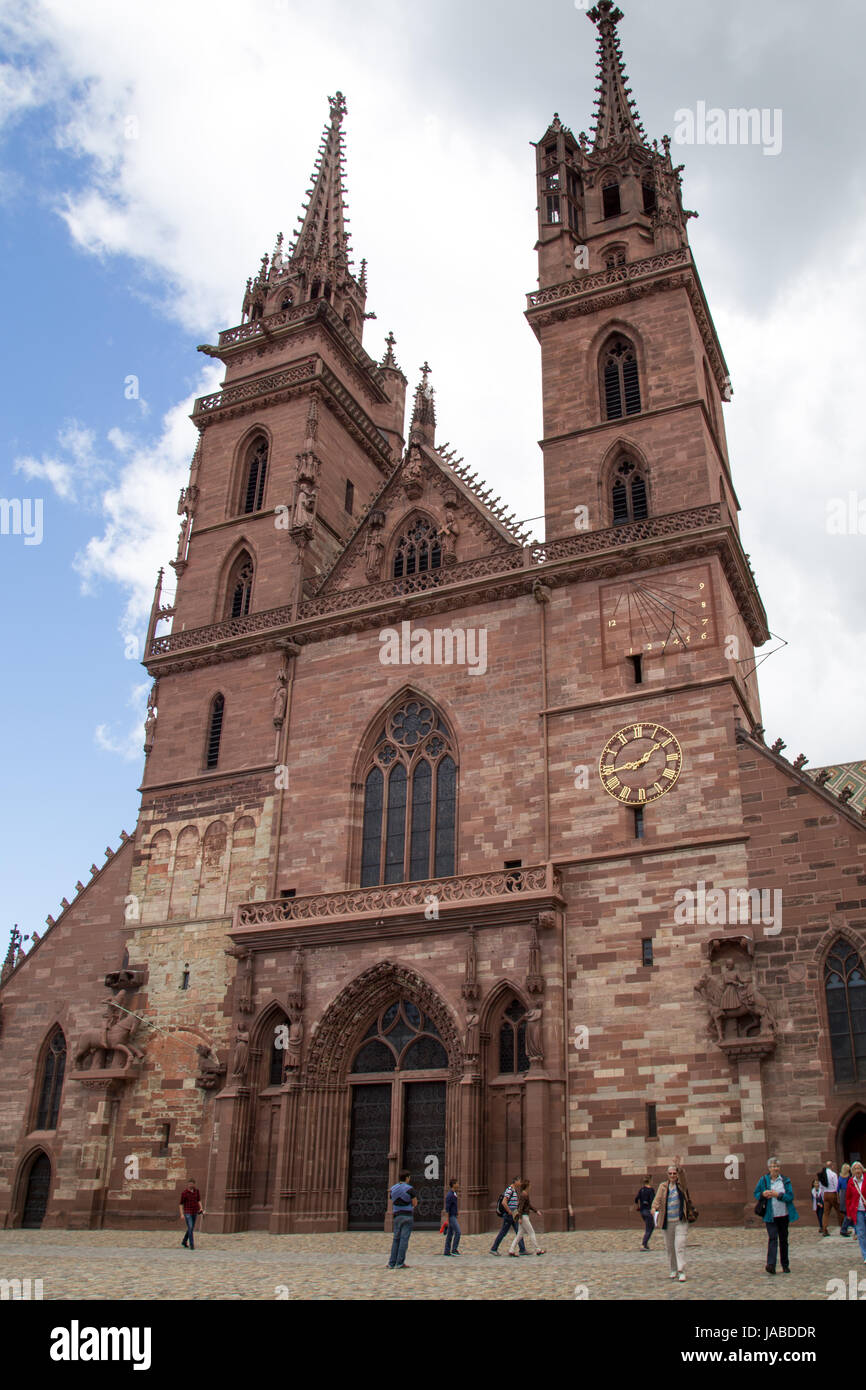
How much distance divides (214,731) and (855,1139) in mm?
16706

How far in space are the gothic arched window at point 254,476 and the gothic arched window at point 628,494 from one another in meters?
10.2

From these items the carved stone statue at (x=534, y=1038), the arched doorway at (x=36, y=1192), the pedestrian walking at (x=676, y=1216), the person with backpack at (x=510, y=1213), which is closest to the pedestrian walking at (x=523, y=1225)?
the person with backpack at (x=510, y=1213)

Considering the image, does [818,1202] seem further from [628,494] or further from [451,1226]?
[628,494]

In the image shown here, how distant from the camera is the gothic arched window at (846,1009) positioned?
59.7ft

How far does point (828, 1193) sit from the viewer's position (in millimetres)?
16266

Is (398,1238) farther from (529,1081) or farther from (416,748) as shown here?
(416,748)

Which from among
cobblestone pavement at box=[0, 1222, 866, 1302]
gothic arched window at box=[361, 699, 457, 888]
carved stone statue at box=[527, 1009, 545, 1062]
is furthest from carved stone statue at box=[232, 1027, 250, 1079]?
carved stone statue at box=[527, 1009, 545, 1062]

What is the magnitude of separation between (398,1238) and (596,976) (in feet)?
25.6

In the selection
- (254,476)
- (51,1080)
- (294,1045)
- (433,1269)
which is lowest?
(433,1269)

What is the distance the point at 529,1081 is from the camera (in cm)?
1961

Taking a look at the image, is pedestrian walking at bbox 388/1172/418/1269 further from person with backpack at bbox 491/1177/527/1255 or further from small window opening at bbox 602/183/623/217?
small window opening at bbox 602/183/623/217

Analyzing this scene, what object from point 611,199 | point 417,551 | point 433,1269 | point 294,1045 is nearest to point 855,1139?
point 433,1269

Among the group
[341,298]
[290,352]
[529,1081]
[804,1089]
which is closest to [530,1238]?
[529,1081]

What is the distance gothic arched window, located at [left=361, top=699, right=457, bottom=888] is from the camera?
24219 mm
